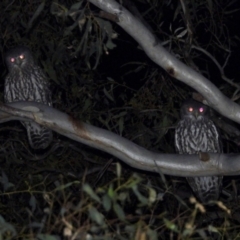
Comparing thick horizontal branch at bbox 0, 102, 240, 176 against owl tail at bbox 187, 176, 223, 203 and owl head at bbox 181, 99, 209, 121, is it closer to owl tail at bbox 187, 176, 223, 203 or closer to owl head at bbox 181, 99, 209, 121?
owl head at bbox 181, 99, 209, 121

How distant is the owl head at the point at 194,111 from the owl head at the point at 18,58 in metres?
0.76

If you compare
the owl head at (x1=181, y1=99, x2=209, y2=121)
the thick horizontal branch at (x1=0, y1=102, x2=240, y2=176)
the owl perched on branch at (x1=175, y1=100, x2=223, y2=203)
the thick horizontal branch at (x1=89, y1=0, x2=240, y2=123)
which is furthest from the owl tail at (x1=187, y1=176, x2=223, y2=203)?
the thick horizontal branch at (x1=89, y1=0, x2=240, y2=123)

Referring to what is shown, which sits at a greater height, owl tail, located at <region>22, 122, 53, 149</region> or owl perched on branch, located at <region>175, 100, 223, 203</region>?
owl perched on branch, located at <region>175, 100, 223, 203</region>

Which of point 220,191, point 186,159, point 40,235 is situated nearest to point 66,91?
point 220,191

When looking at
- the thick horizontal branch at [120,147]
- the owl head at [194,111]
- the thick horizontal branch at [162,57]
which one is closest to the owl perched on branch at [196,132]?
the owl head at [194,111]

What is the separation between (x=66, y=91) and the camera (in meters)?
5.62

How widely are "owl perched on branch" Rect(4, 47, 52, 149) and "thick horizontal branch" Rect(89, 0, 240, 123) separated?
1.90 m

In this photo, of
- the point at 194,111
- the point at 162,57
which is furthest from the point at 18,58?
the point at 162,57

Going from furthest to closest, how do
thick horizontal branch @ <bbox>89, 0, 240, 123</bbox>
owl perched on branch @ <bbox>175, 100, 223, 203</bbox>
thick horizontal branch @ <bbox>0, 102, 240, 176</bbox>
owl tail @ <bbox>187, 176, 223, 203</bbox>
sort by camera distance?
owl tail @ <bbox>187, 176, 223, 203</bbox> < owl perched on branch @ <bbox>175, 100, 223, 203</bbox> < thick horizontal branch @ <bbox>0, 102, 240, 176</bbox> < thick horizontal branch @ <bbox>89, 0, 240, 123</bbox>

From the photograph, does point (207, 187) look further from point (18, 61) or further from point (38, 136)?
point (18, 61)

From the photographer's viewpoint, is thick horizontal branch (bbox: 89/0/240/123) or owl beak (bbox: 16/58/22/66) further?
owl beak (bbox: 16/58/22/66)

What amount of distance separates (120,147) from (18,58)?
181 cm

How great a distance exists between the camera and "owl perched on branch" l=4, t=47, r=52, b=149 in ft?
17.6

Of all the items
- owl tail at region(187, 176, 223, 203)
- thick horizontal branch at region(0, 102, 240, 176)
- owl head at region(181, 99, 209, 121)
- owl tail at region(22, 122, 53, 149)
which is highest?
thick horizontal branch at region(0, 102, 240, 176)
